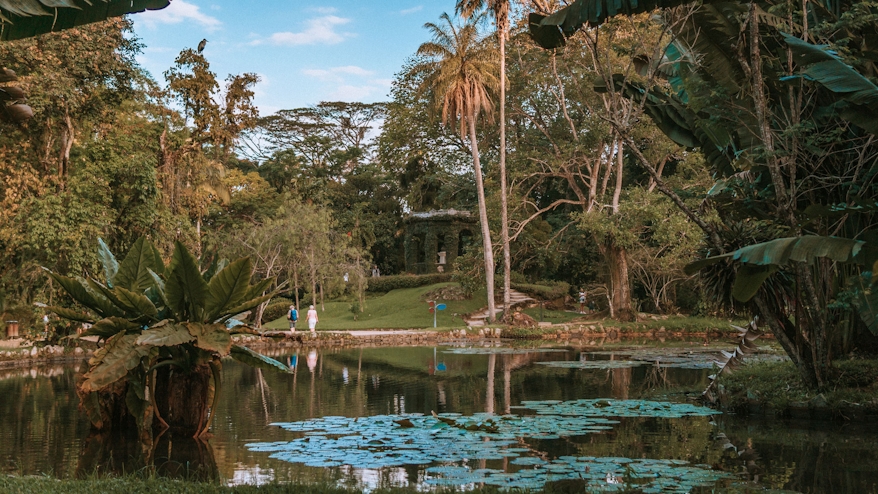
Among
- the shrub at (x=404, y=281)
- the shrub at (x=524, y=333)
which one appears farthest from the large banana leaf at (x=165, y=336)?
the shrub at (x=404, y=281)

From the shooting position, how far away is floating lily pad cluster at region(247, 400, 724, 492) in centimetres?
690

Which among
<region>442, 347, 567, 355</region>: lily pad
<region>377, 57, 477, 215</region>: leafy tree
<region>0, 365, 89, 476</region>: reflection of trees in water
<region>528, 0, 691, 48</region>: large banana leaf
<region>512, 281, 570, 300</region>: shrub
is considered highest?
<region>377, 57, 477, 215</region>: leafy tree

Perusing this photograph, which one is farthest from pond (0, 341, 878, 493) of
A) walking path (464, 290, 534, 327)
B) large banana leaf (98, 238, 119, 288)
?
walking path (464, 290, 534, 327)

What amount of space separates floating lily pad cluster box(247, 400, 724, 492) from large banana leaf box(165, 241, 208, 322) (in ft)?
6.00

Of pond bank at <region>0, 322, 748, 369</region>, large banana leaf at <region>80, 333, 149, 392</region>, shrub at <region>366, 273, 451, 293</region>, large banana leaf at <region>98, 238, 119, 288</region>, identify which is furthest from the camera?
shrub at <region>366, 273, 451, 293</region>

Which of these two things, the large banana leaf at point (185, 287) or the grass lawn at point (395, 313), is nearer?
the large banana leaf at point (185, 287)

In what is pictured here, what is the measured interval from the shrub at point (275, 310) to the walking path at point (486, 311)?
28.3 ft

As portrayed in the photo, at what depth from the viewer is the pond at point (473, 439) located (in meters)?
7.07

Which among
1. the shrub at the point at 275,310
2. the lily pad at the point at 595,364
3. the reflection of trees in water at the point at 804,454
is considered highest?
the shrub at the point at 275,310

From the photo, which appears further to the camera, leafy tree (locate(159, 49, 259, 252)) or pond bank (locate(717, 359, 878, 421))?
leafy tree (locate(159, 49, 259, 252))

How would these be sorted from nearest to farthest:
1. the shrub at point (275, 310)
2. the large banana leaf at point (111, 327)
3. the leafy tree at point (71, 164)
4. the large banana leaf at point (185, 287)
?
the large banana leaf at point (185, 287) < the large banana leaf at point (111, 327) < the leafy tree at point (71, 164) < the shrub at point (275, 310)

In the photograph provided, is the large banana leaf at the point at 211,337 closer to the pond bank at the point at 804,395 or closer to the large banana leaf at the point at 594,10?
the large banana leaf at the point at 594,10

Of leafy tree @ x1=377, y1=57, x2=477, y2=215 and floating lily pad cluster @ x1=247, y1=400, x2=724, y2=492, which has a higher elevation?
leafy tree @ x1=377, y1=57, x2=477, y2=215

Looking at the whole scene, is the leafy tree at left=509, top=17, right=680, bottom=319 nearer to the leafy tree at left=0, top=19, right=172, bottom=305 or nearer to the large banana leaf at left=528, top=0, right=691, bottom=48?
the leafy tree at left=0, top=19, right=172, bottom=305
